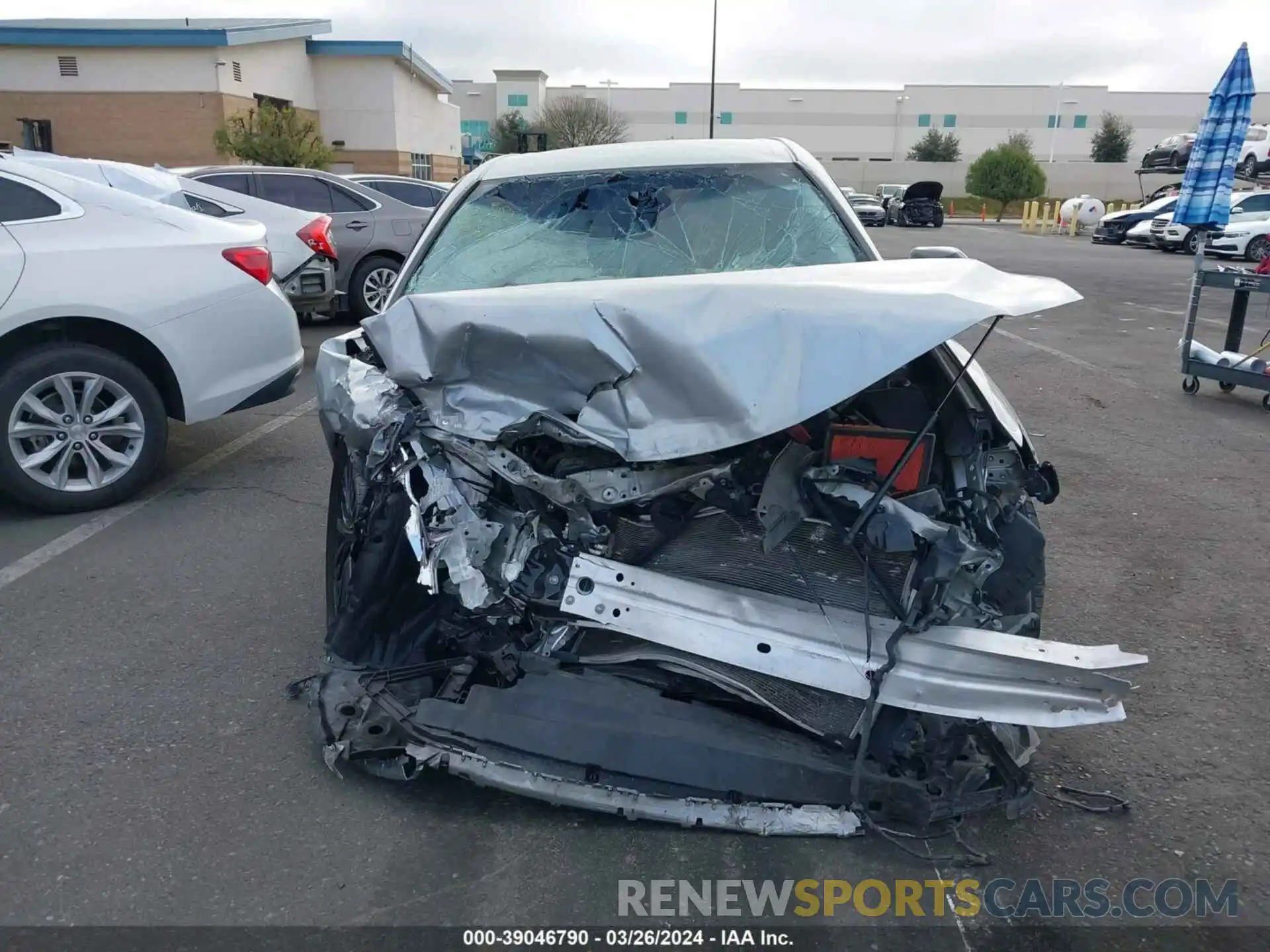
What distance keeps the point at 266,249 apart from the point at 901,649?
460 cm

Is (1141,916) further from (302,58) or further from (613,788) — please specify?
(302,58)

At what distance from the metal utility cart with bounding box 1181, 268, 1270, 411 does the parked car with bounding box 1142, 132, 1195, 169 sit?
33582mm

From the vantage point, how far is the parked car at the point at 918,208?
3812 cm

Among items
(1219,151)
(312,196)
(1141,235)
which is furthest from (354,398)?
(1141,235)

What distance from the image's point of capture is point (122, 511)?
504 cm

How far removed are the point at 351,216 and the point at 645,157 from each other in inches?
298

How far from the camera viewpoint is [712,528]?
2.69m

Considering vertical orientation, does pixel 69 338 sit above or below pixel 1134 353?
above

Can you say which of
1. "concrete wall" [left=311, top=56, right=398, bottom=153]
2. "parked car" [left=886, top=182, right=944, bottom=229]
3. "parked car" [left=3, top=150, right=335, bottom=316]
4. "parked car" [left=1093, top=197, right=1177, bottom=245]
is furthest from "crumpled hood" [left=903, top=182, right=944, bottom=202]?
"parked car" [left=3, top=150, right=335, bottom=316]

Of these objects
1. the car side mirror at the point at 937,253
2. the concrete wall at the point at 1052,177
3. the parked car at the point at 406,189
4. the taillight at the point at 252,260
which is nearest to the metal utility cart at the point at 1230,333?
the car side mirror at the point at 937,253

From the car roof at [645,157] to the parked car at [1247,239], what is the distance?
22.4 metres

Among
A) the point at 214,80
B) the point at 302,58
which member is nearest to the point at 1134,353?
the point at 214,80

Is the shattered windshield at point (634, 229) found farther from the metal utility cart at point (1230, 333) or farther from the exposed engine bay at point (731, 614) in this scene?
the metal utility cart at point (1230, 333)

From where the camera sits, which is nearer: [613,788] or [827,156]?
[613,788]
